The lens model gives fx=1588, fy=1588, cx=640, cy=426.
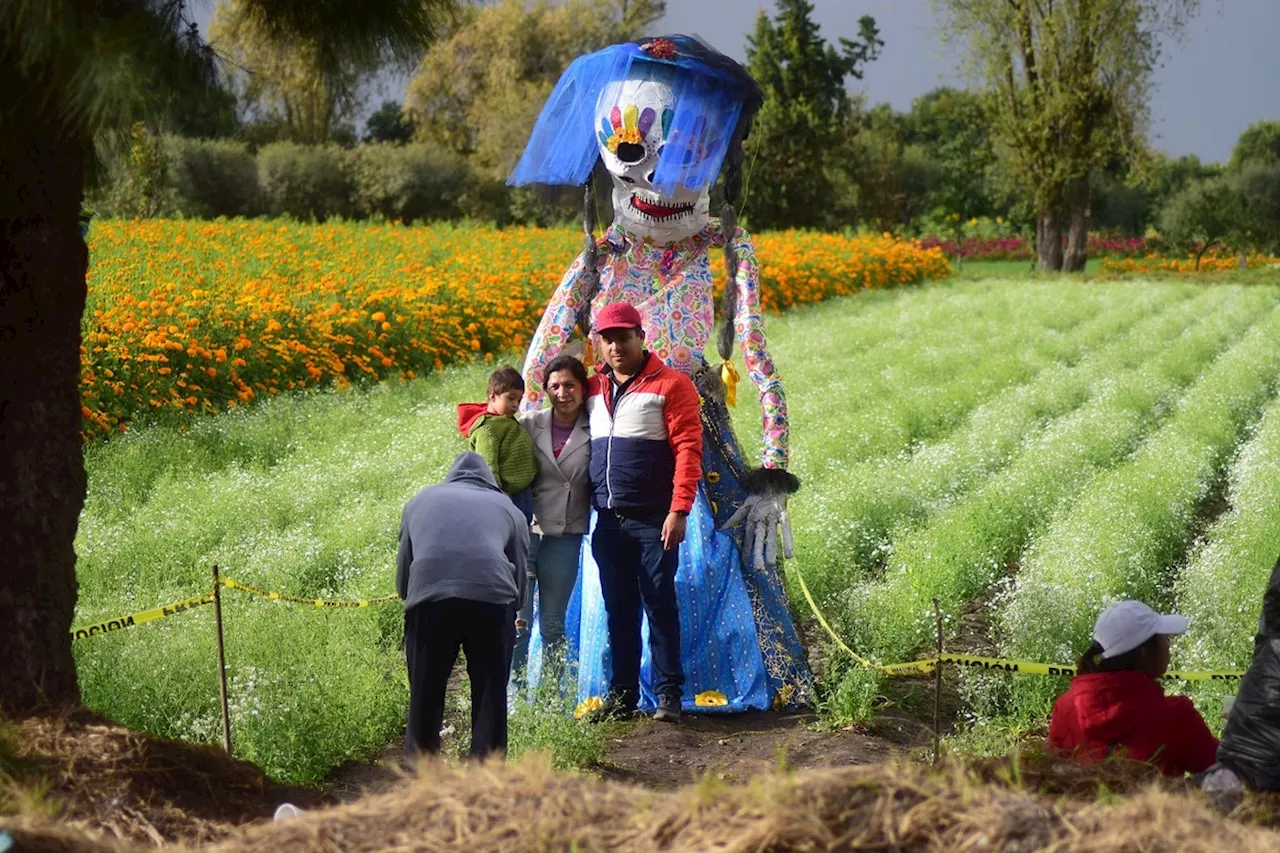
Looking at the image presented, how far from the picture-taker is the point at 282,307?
13680 millimetres

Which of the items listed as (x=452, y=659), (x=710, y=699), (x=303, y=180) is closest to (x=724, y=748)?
(x=710, y=699)

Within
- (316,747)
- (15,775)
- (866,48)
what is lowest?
(316,747)

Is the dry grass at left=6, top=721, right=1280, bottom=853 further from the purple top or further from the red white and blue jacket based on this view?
the purple top

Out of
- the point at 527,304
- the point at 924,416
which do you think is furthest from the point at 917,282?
the point at 924,416

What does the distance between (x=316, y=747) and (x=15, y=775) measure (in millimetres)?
1914

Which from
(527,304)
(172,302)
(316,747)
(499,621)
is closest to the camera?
(499,621)

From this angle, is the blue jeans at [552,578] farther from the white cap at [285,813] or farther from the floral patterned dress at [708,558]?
the white cap at [285,813]

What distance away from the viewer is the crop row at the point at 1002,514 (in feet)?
23.9

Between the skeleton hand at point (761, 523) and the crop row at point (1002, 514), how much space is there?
828mm

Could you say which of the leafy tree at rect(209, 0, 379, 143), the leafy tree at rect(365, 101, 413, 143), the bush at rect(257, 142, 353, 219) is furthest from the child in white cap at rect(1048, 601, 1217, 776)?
the leafy tree at rect(365, 101, 413, 143)

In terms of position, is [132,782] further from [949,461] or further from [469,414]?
[949,461]

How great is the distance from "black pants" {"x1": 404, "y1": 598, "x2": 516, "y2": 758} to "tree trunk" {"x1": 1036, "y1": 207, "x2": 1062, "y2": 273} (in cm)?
3138

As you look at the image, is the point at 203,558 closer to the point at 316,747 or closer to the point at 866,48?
the point at 316,747

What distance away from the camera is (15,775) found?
3826 mm
